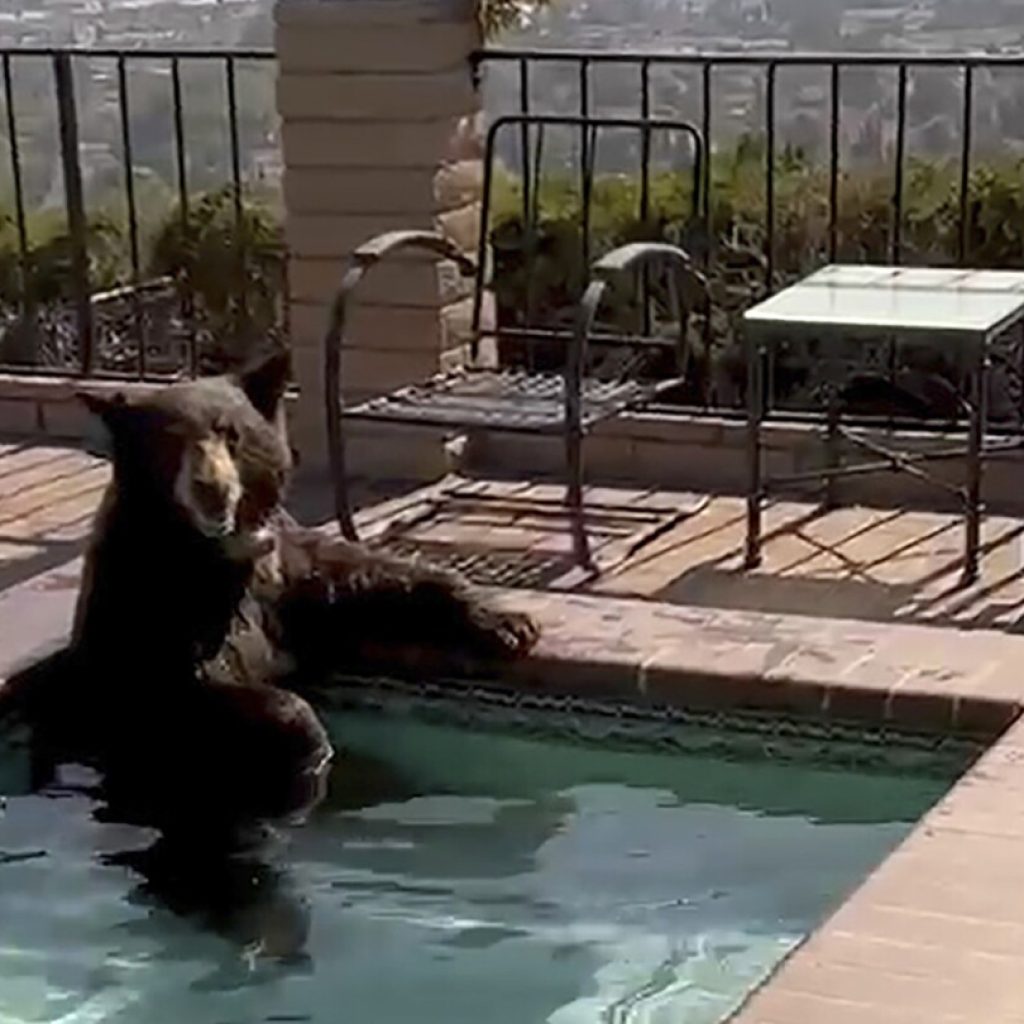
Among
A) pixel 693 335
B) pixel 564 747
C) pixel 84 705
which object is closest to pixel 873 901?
pixel 564 747

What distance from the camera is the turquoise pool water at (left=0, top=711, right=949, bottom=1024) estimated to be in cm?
341

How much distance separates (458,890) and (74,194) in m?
3.26

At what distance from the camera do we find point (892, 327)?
471 centimetres

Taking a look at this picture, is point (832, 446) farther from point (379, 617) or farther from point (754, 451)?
point (379, 617)

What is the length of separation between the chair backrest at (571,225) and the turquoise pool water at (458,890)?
2.10 m

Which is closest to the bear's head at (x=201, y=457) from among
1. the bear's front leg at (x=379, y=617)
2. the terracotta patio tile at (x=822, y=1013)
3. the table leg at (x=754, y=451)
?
the bear's front leg at (x=379, y=617)

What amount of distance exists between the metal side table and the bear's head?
120 cm

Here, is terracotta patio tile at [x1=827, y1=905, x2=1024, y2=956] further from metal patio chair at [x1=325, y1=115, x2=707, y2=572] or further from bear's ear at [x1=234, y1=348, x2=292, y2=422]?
metal patio chair at [x1=325, y1=115, x2=707, y2=572]

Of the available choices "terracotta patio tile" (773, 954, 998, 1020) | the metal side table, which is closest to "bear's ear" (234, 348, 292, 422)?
the metal side table

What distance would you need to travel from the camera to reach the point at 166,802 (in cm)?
405

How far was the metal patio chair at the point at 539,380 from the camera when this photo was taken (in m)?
4.93

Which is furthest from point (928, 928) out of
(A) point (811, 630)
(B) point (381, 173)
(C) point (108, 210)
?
(C) point (108, 210)

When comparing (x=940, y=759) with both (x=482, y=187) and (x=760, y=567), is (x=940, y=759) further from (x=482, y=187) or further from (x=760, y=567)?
(x=482, y=187)

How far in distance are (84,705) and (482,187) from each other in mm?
2143
